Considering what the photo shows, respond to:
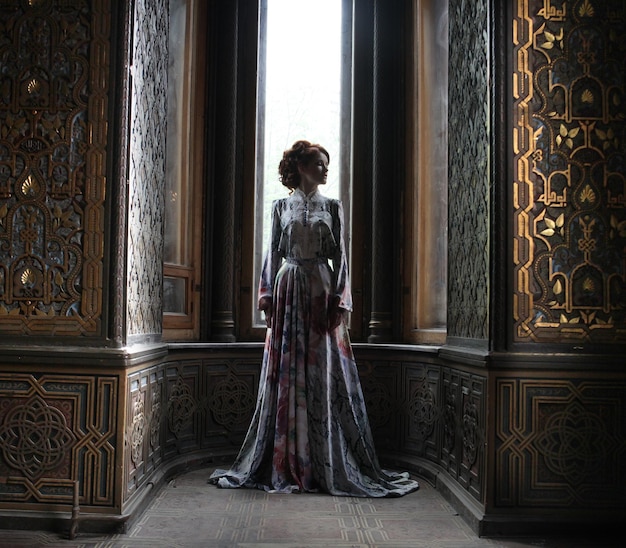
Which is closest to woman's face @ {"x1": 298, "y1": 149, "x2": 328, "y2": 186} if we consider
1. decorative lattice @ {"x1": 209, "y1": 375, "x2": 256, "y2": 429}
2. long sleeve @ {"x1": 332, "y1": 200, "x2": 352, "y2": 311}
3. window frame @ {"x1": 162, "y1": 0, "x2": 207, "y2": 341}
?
long sleeve @ {"x1": 332, "y1": 200, "x2": 352, "y2": 311}

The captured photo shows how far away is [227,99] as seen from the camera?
4.65 m

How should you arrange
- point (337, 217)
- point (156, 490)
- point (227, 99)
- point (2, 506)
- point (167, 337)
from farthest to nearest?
1. point (227, 99)
2. point (167, 337)
3. point (337, 217)
4. point (156, 490)
5. point (2, 506)

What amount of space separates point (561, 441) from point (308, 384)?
1349mm

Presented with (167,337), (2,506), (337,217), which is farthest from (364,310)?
(2,506)

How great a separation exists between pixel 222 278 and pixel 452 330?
165cm

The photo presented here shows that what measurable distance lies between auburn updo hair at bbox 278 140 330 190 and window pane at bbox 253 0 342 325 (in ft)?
2.77

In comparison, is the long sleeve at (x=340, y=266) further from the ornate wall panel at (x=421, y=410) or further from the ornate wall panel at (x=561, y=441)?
the ornate wall panel at (x=561, y=441)

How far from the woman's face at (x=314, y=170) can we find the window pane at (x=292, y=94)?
0.89 metres

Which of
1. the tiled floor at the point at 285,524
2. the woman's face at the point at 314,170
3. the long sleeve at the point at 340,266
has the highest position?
the woman's face at the point at 314,170

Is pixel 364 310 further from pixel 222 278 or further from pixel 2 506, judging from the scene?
pixel 2 506

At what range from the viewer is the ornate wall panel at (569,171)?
119 inches

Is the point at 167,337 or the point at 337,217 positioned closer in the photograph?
the point at 337,217

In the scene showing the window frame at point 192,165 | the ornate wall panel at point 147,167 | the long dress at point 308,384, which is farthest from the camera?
the window frame at point 192,165

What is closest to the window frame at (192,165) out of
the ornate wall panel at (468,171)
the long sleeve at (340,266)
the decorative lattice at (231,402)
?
the decorative lattice at (231,402)
